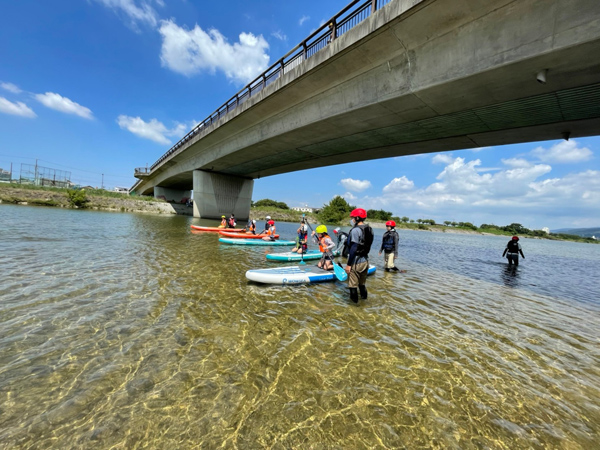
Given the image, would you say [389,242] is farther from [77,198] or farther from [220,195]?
[77,198]

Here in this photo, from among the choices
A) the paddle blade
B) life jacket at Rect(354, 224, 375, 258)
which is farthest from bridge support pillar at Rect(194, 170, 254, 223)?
life jacket at Rect(354, 224, 375, 258)

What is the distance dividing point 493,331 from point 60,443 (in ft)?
26.4

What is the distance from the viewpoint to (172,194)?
69.1 meters

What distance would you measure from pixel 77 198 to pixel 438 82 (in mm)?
53429

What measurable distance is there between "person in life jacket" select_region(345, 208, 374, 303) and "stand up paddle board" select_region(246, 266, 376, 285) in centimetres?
208

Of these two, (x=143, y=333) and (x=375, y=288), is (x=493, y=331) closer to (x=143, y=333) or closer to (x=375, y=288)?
(x=375, y=288)

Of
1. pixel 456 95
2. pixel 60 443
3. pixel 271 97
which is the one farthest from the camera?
pixel 271 97

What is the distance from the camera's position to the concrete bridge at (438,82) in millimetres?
8172

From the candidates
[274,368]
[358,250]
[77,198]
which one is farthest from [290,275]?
[77,198]

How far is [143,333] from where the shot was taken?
478cm

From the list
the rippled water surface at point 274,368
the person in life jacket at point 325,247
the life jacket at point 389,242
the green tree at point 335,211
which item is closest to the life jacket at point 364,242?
the rippled water surface at point 274,368

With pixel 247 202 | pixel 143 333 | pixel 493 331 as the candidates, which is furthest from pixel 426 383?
pixel 247 202

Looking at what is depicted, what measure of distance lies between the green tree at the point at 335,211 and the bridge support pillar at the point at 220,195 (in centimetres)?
4343

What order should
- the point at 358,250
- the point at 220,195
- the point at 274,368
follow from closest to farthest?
the point at 274,368, the point at 358,250, the point at 220,195
